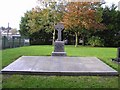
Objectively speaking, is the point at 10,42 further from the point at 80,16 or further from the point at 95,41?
the point at 95,41

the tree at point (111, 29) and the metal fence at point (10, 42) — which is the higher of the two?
the tree at point (111, 29)

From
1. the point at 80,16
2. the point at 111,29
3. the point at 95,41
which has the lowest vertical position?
the point at 95,41

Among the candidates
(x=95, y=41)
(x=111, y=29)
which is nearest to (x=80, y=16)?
(x=95, y=41)

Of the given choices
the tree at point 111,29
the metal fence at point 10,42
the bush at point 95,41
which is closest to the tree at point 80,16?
the bush at point 95,41

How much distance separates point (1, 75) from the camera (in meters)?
6.50

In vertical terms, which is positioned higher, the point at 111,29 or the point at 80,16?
the point at 80,16

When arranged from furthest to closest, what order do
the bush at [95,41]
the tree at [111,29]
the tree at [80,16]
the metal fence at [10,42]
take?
1. the tree at [111,29]
2. the bush at [95,41]
3. the tree at [80,16]
4. the metal fence at [10,42]

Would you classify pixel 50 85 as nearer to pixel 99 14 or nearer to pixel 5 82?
pixel 5 82

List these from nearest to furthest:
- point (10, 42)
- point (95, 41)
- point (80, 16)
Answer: point (10, 42)
point (80, 16)
point (95, 41)

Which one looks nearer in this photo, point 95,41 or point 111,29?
point 95,41

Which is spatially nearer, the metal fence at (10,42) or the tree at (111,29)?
the metal fence at (10,42)

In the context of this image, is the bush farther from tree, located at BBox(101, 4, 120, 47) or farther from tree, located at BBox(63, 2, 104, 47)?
tree, located at BBox(63, 2, 104, 47)

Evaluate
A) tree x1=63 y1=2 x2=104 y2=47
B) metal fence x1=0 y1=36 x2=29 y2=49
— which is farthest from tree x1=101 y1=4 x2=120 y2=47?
metal fence x1=0 y1=36 x2=29 y2=49

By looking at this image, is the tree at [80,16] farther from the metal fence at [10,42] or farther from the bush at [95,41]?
the metal fence at [10,42]
